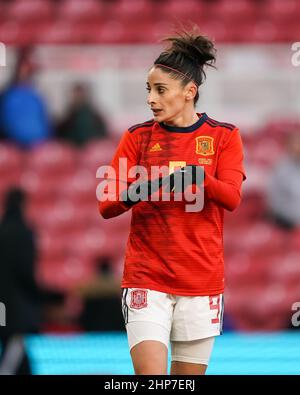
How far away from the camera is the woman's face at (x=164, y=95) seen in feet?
14.8

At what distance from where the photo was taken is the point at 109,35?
41.5ft

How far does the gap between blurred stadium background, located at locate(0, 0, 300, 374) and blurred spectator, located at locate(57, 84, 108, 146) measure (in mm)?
35

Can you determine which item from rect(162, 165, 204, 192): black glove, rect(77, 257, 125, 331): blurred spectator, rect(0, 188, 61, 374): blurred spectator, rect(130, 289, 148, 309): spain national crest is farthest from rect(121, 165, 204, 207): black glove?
rect(77, 257, 125, 331): blurred spectator

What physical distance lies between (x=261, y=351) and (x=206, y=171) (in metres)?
3.44

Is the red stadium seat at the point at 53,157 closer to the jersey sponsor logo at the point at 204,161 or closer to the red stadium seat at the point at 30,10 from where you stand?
the red stadium seat at the point at 30,10

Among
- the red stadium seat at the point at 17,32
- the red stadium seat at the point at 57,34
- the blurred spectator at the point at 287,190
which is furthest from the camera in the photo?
the red stadium seat at the point at 57,34

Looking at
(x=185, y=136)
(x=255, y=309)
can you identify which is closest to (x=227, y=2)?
(x=255, y=309)

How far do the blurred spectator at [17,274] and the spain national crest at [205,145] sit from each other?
3123mm

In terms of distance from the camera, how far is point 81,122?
1230 cm

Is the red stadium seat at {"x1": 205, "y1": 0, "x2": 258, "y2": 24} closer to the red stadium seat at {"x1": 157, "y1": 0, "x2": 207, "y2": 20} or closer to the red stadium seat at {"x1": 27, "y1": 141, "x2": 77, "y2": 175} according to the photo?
the red stadium seat at {"x1": 157, "y1": 0, "x2": 207, "y2": 20}

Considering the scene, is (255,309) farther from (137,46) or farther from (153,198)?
(153,198)

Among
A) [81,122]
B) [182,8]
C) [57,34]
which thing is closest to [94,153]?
[81,122]

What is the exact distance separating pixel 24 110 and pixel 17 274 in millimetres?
4755

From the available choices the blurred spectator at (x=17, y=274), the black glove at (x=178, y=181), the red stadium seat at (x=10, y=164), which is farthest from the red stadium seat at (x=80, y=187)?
the black glove at (x=178, y=181)
